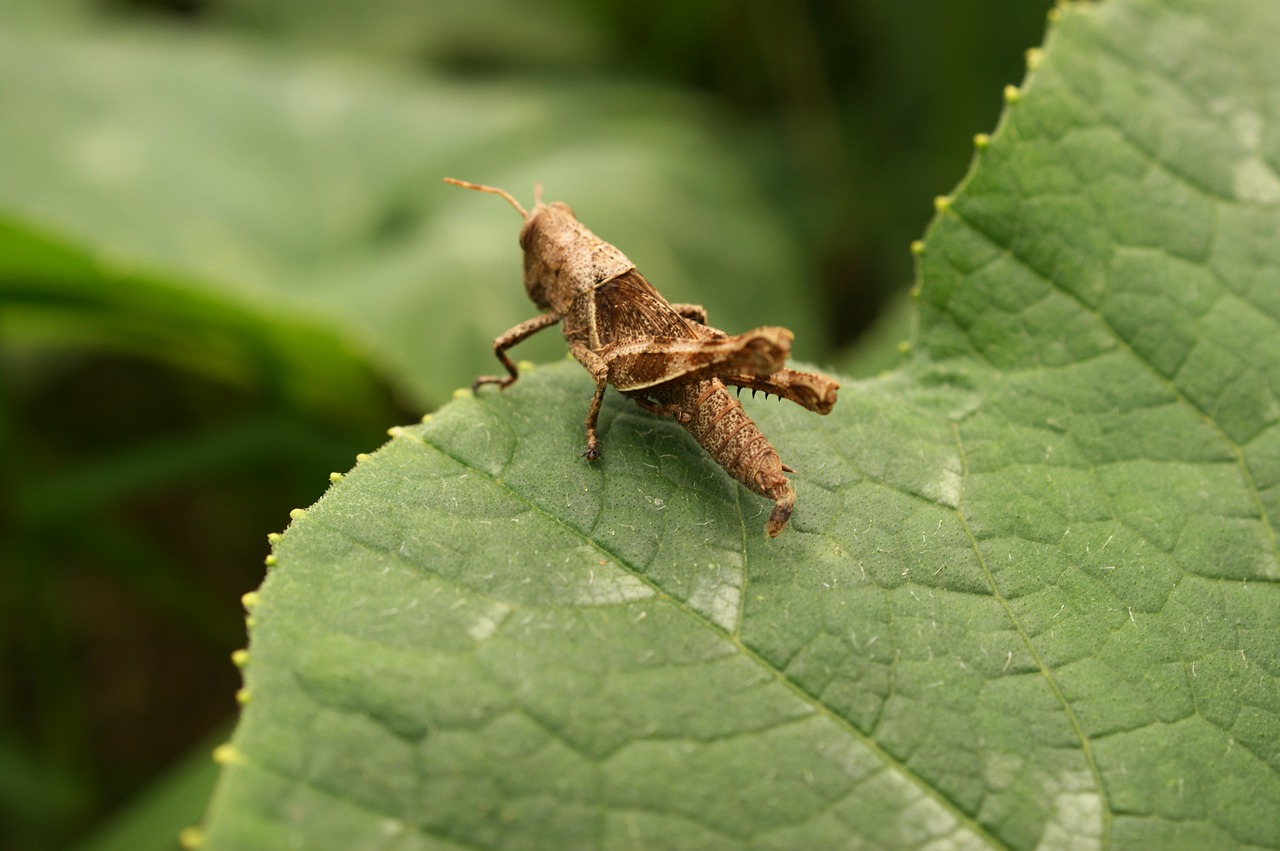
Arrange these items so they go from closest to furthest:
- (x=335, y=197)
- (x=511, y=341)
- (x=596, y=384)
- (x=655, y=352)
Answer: (x=655, y=352), (x=596, y=384), (x=511, y=341), (x=335, y=197)

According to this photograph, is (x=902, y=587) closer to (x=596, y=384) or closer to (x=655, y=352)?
(x=655, y=352)

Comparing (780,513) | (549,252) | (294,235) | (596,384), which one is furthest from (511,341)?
(294,235)

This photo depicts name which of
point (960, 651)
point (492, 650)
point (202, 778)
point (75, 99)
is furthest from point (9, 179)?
point (960, 651)

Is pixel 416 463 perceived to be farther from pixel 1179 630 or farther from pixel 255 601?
pixel 1179 630

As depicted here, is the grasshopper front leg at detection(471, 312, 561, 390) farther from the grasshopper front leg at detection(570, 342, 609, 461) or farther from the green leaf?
the green leaf

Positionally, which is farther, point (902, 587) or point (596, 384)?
point (596, 384)

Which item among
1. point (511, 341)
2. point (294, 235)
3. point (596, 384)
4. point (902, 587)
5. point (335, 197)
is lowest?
point (294, 235)

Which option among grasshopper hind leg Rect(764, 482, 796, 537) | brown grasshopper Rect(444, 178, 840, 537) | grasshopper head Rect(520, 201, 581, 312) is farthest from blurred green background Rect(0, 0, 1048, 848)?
grasshopper hind leg Rect(764, 482, 796, 537)
